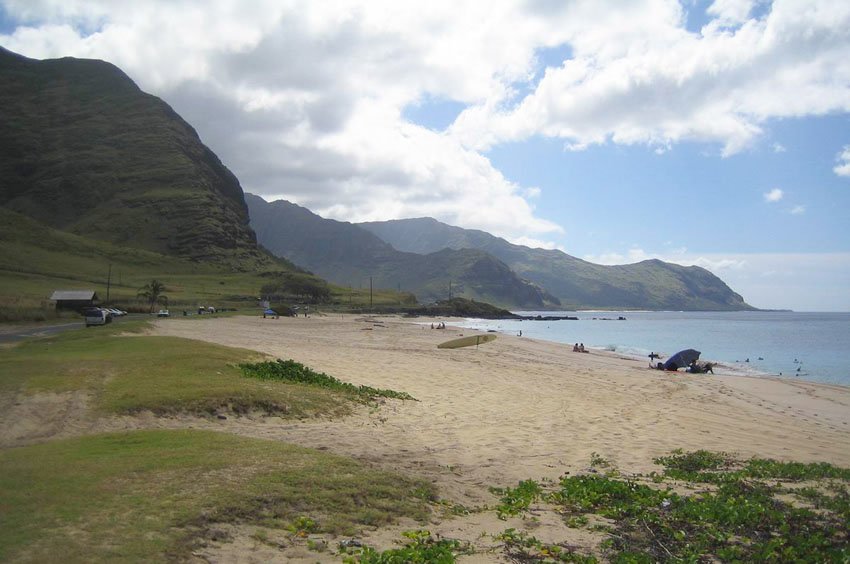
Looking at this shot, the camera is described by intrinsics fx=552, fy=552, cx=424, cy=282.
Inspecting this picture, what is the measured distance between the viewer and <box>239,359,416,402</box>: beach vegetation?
1734 cm

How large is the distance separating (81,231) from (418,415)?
213415 mm

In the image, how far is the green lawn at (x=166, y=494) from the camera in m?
5.70

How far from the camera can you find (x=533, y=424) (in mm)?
16141

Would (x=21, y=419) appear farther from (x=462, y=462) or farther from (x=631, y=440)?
(x=631, y=440)

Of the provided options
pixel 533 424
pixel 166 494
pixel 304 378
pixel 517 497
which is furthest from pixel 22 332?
pixel 517 497

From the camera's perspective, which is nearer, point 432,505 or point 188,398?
point 432,505

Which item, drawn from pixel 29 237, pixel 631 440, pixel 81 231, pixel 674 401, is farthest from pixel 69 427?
pixel 81 231

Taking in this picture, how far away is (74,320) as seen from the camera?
2244 inches

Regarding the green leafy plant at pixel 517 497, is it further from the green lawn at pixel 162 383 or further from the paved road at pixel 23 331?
the paved road at pixel 23 331

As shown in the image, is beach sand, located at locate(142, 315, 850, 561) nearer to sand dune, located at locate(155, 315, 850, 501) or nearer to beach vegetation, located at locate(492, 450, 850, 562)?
sand dune, located at locate(155, 315, 850, 501)

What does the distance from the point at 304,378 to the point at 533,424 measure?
756cm

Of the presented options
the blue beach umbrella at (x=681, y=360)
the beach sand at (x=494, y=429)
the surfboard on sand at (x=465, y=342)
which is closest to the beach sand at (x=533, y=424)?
the beach sand at (x=494, y=429)

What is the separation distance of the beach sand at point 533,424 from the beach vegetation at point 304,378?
2.47 ft

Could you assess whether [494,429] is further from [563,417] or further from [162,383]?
[162,383]
